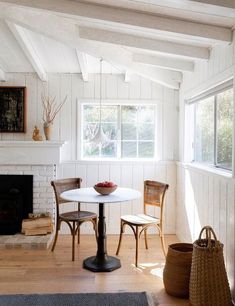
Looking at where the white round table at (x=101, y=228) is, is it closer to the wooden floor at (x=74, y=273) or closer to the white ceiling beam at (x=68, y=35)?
the wooden floor at (x=74, y=273)

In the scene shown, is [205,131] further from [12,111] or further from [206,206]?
[12,111]

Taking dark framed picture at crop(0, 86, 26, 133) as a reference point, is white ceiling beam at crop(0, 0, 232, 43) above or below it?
above

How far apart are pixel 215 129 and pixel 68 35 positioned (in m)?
1.71

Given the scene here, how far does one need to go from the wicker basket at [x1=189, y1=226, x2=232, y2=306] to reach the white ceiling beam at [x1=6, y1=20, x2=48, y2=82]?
2.69 meters

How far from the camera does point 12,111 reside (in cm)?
464

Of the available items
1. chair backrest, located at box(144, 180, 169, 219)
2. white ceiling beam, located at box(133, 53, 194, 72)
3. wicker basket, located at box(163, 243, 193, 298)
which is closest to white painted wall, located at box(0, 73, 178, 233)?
chair backrest, located at box(144, 180, 169, 219)

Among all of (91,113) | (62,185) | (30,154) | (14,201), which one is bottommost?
(14,201)

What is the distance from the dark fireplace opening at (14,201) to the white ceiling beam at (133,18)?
2.58 meters

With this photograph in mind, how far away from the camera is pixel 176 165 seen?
4672 millimetres

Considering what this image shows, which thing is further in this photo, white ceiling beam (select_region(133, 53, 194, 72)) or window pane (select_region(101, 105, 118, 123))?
window pane (select_region(101, 105, 118, 123))

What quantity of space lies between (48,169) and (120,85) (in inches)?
62.6

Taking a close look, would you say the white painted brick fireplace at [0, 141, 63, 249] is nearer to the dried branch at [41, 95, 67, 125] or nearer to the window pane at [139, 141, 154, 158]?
the dried branch at [41, 95, 67, 125]

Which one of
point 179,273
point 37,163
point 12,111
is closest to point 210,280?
point 179,273

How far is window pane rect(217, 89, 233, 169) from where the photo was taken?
2867mm
